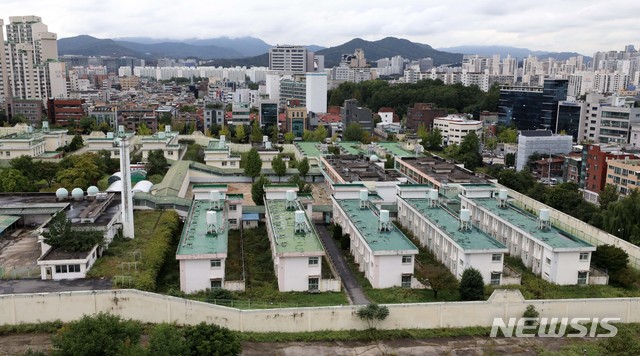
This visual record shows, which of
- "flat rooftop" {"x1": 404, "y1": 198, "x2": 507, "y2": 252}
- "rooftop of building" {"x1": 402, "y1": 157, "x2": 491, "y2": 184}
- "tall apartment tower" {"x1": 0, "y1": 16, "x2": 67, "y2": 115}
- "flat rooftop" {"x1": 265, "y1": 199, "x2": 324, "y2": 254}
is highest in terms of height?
"tall apartment tower" {"x1": 0, "y1": 16, "x2": 67, "y2": 115}

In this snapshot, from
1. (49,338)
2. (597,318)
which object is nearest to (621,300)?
(597,318)

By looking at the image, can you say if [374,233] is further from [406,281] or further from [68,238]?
[68,238]

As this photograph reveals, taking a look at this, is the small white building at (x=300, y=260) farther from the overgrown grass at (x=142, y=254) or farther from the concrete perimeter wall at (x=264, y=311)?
the overgrown grass at (x=142, y=254)

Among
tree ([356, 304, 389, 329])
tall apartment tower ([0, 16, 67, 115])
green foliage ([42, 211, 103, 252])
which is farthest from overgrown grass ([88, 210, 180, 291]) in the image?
tall apartment tower ([0, 16, 67, 115])

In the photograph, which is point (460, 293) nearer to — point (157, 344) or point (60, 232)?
point (157, 344)

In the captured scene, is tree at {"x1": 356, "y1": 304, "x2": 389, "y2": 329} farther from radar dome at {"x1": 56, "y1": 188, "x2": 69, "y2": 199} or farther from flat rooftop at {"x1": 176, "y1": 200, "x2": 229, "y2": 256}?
radar dome at {"x1": 56, "y1": 188, "x2": 69, "y2": 199}

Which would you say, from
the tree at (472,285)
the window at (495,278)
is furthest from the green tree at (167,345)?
the window at (495,278)

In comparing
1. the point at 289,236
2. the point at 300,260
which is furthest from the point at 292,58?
the point at 300,260
